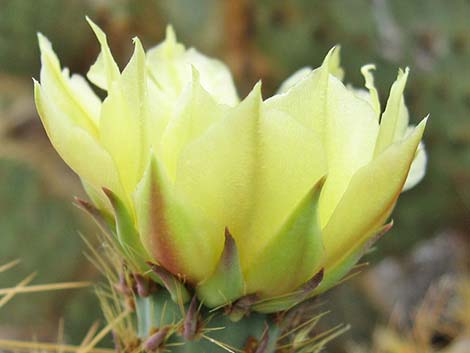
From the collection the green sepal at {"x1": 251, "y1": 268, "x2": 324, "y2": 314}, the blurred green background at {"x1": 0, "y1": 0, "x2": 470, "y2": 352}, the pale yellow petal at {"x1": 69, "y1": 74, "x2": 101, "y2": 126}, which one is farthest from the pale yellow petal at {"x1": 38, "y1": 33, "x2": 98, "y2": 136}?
the blurred green background at {"x1": 0, "y1": 0, "x2": 470, "y2": 352}

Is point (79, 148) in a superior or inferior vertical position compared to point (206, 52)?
superior

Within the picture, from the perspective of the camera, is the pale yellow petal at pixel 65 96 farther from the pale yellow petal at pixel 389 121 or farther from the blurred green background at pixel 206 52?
the blurred green background at pixel 206 52

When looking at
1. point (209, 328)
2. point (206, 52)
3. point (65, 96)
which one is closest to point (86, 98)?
point (65, 96)

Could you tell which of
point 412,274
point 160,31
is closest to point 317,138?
point 160,31

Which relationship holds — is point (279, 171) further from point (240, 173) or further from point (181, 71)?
point (181, 71)

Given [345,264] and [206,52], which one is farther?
[206,52]

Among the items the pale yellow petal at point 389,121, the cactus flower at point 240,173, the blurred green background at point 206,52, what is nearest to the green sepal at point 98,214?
the cactus flower at point 240,173

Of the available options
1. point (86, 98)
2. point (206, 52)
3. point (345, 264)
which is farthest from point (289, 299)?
point (206, 52)
